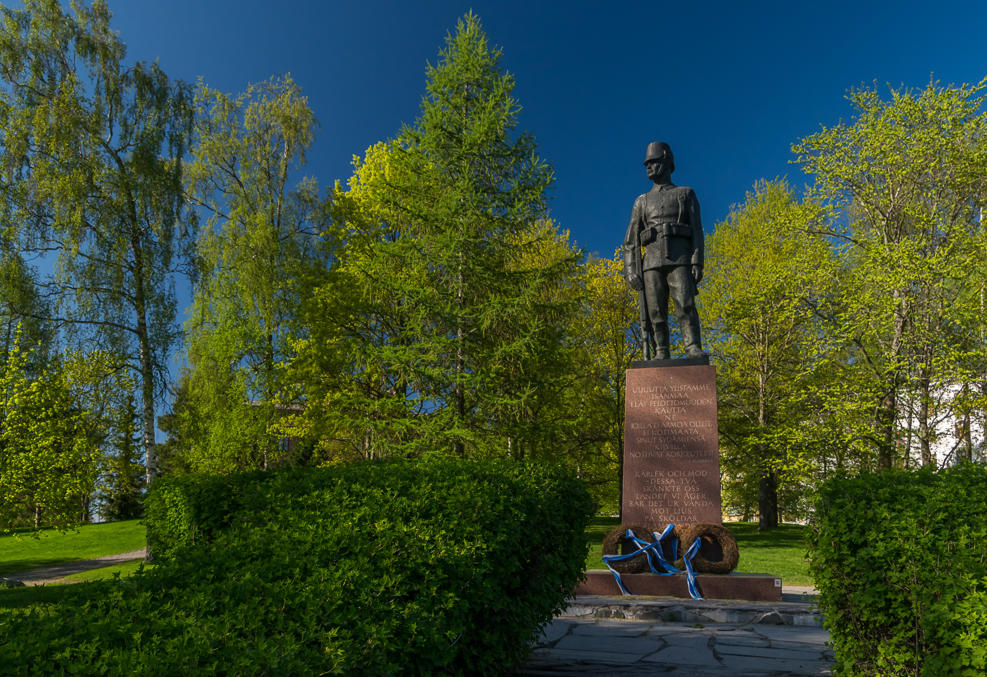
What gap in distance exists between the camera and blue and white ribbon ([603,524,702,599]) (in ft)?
22.2

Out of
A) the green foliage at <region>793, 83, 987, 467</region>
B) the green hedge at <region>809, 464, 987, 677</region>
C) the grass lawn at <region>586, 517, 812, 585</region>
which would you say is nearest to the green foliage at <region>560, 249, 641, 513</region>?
the grass lawn at <region>586, 517, 812, 585</region>

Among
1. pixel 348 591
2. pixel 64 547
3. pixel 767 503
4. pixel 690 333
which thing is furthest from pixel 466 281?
pixel 64 547

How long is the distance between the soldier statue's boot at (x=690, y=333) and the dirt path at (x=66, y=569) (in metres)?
13.3

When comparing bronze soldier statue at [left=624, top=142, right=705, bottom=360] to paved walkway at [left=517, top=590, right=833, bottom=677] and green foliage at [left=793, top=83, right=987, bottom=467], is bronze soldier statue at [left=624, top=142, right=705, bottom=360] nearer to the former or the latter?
paved walkway at [left=517, top=590, right=833, bottom=677]

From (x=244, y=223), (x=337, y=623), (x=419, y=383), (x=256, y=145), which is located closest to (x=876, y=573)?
(x=337, y=623)

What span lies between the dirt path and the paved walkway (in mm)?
12445

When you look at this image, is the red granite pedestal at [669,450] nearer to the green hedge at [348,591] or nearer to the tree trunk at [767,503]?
the green hedge at [348,591]

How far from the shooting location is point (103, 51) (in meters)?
17.8

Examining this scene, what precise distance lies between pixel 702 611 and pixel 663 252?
4.76 metres

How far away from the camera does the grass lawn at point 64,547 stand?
1662cm

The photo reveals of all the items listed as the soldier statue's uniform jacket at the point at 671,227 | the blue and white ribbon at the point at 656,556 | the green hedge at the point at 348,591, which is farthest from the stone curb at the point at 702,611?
the soldier statue's uniform jacket at the point at 671,227

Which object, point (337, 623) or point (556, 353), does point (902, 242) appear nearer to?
point (556, 353)

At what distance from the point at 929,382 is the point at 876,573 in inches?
540

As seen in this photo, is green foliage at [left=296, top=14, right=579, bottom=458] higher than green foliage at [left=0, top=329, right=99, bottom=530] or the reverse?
higher
